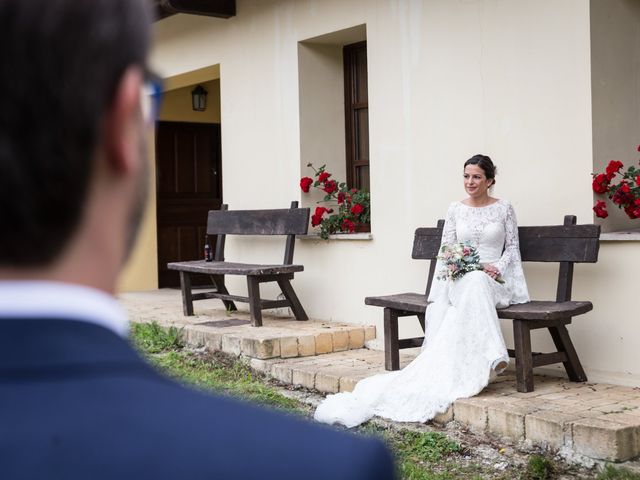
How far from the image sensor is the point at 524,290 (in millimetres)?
5625

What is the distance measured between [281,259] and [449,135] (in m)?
2.31

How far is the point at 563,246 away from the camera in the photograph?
554cm

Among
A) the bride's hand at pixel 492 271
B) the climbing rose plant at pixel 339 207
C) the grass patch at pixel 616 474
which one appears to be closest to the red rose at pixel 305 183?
the climbing rose plant at pixel 339 207

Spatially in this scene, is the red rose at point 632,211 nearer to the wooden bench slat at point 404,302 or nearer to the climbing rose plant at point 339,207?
the wooden bench slat at point 404,302

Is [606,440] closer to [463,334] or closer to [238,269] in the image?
[463,334]

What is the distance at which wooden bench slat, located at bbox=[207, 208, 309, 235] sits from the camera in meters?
7.59

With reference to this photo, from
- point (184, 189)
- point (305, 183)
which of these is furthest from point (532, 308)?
point (184, 189)

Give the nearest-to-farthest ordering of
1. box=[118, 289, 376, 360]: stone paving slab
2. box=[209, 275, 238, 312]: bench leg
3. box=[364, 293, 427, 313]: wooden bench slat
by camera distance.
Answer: box=[364, 293, 427, 313]: wooden bench slat
box=[118, 289, 376, 360]: stone paving slab
box=[209, 275, 238, 312]: bench leg

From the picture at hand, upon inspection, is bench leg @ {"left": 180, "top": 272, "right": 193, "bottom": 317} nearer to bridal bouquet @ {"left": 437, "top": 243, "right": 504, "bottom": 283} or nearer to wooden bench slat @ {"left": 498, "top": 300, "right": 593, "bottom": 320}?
bridal bouquet @ {"left": 437, "top": 243, "right": 504, "bottom": 283}

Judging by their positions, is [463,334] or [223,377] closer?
[463,334]

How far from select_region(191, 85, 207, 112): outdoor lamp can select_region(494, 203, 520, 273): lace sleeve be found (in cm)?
628

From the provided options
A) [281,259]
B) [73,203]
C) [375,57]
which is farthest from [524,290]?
[73,203]

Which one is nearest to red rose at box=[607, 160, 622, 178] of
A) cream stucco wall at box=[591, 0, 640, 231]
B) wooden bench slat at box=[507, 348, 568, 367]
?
cream stucco wall at box=[591, 0, 640, 231]

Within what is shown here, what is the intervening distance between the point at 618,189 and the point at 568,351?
104 centimetres
